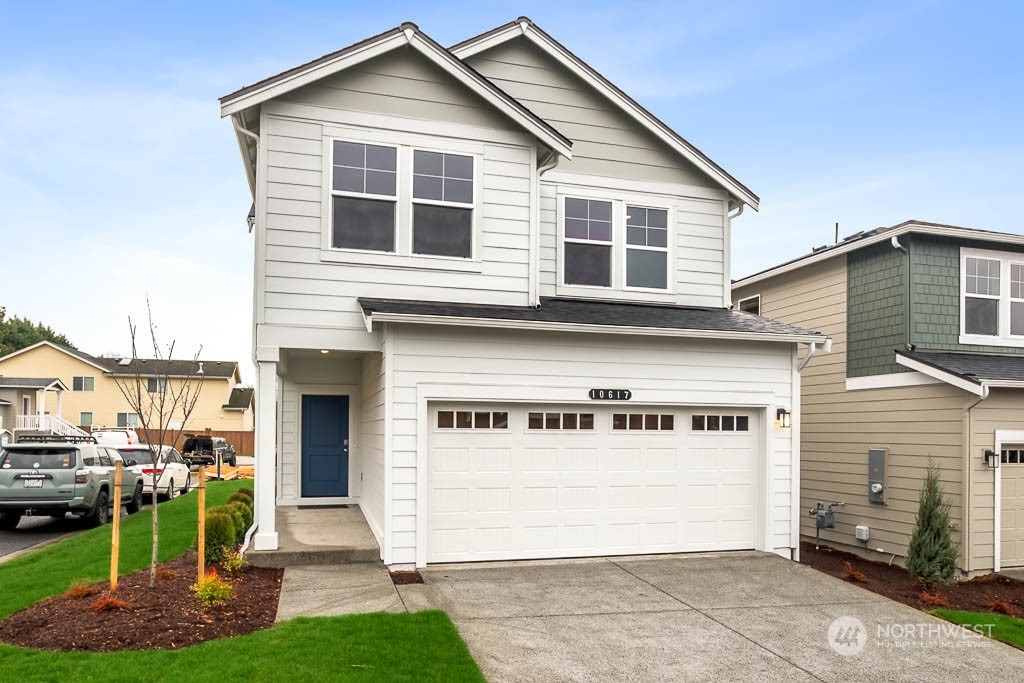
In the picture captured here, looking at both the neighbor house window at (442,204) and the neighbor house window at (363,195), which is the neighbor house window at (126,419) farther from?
the neighbor house window at (442,204)

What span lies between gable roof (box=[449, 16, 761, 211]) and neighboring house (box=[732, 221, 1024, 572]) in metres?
3.52

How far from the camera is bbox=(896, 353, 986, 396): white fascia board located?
11.3 metres

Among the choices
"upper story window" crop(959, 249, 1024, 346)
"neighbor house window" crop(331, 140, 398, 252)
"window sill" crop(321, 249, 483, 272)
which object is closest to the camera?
"window sill" crop(321, 249, 483, 272)

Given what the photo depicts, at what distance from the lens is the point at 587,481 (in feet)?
34.5

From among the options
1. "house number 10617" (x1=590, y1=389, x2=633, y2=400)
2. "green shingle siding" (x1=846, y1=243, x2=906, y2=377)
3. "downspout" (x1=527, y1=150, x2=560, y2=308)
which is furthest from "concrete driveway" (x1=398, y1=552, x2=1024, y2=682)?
"green shingle siding" (x1=846, y1=243, x2=906, y2=377)

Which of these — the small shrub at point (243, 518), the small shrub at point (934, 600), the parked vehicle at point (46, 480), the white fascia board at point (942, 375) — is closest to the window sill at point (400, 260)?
the small shrub at point (243, 518)

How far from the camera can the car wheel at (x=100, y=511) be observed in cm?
1492

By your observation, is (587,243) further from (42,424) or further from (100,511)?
(42,424)

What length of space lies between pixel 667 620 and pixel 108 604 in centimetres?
542

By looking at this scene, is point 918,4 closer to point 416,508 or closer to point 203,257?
point 416,508

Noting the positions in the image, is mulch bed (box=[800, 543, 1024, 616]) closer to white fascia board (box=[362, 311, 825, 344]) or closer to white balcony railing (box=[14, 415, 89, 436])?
white fascia board (box=[362, 311, 825, 344])

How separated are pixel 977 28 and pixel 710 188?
8687mm

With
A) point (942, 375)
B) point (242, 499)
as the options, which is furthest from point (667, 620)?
point (242, 499)

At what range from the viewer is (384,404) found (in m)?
9.79
